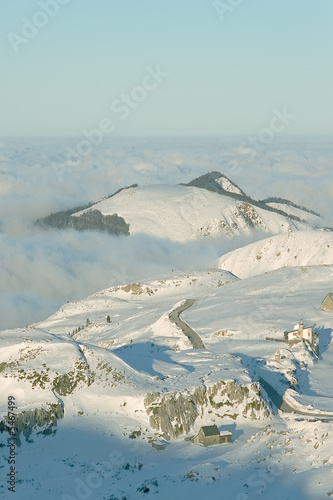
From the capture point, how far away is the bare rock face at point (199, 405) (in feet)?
202

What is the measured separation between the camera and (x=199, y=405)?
2520 inches

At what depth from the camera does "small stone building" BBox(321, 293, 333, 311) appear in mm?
102375

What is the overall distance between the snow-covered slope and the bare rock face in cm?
9360

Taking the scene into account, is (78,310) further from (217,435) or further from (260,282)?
(217,435)

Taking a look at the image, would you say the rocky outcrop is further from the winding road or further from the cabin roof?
the winding road

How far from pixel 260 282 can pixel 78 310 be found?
37687 millimetres

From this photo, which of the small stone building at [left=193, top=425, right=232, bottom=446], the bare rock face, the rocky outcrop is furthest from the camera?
the bare rock face

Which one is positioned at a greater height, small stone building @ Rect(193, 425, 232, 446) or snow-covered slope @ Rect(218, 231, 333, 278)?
small stone building @ Rect(193, 425, 232, 446)

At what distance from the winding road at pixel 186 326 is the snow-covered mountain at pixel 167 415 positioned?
125 cm

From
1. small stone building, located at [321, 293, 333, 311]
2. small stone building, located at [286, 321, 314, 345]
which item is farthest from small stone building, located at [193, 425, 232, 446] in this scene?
small stone building, located at [321, 293, 333, 311]

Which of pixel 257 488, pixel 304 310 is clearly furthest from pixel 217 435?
pixel 304 310

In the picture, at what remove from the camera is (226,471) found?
51969 millimetres

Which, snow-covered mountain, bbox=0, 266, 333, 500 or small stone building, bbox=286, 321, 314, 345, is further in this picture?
small stone building, bbox=286, 321, 314, 345

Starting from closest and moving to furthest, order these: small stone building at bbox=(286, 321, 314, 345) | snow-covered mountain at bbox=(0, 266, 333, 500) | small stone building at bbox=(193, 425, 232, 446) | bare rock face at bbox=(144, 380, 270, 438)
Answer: snow-covered mountain at bbox=(0, 266, 333, 500) < small stone building at bbox=(193, 425, 232, 446) < bare rock face at bbox=(144, 380, 270, 438) < small stone building at bbox=(286, 321, 314, 345)
